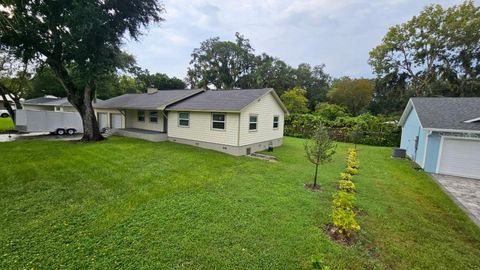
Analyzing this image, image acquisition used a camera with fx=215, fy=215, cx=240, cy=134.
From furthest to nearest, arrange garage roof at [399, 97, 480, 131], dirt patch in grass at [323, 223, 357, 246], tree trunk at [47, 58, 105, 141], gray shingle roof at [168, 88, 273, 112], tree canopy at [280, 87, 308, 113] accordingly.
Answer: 1. tree canopy at [280, 87, 308, 113]
2. tree trunk at [47, 58, 105, 141]
3. gray shingle roof at [168, 88, 273, 112]
4. garage roof at [399, 97, 480, 131]
5. dirt patch in grass at [323, 223, 357, 246]

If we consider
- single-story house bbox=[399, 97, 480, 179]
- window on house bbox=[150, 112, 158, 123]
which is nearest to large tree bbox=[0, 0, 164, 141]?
window on house bbox=[150, 112, 158, 123]

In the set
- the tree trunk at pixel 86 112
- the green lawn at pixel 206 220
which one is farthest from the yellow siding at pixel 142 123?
the green lawn at pixel 206 220

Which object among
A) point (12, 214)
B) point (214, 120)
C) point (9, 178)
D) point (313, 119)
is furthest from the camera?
point (313, 119)

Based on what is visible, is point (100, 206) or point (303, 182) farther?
point (303, 182)

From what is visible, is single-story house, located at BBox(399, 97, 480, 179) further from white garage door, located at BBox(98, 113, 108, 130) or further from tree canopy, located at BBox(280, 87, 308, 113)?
white garage door, located at BBox(98, 113, 108, 130)

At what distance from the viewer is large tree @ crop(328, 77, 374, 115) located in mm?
36469

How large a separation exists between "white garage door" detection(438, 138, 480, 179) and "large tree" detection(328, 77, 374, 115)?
28.5 m

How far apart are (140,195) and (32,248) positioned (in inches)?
99.8

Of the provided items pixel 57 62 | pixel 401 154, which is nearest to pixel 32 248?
pixel 57 62

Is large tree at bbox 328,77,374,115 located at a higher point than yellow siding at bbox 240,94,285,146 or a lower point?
higher

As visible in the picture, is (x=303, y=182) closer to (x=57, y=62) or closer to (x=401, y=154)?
(x=401, y=154)

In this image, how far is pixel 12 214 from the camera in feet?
15.9

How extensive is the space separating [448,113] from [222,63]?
35.6m

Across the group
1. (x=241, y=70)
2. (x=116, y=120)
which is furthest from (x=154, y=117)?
(x=241, y=70)
